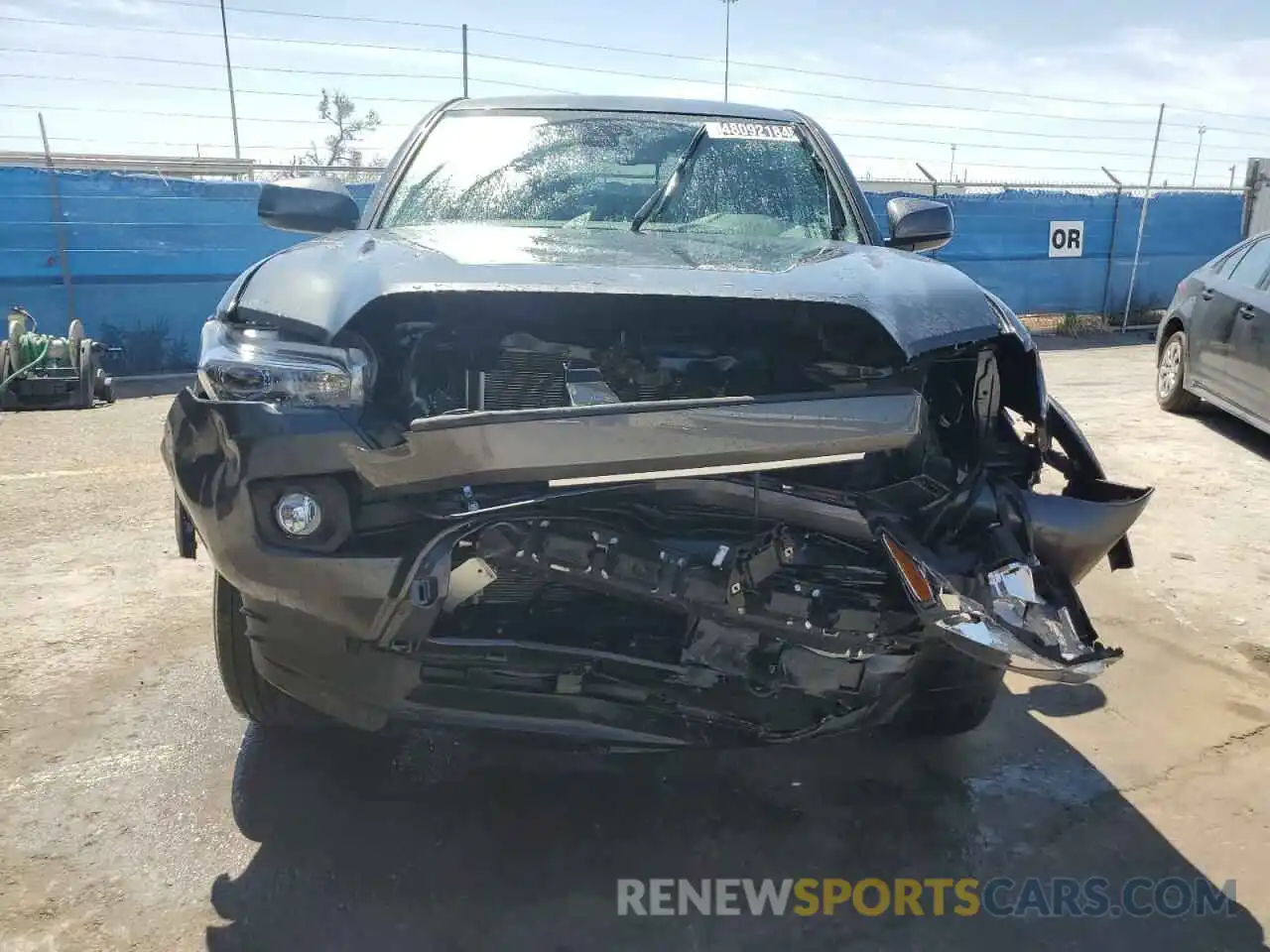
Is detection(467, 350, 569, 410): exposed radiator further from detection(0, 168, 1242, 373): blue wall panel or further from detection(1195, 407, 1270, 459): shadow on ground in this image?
detection(0, 168, 1242, 373): blue wall panel

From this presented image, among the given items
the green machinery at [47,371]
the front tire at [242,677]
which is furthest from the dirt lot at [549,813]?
the green machinery at [47,371]

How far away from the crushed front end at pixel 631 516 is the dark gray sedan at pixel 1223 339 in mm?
4863

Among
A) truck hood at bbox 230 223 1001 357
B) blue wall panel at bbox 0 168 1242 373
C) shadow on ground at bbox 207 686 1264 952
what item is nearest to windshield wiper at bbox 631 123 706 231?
truck hood at bbox 230 223 1001 357

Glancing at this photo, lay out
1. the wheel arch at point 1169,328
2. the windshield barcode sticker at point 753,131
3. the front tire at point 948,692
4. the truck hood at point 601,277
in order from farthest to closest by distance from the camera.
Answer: the wheel arch at point 1169,328 → the windshield barcode sticker at point 753,131 → the front tire at point 948,692 → the truck hood at point 601,277

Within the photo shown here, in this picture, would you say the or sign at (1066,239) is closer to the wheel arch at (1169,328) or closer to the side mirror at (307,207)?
the wheel arch at (1169,328)

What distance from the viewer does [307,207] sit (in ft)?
10.4

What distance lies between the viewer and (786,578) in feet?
6.81

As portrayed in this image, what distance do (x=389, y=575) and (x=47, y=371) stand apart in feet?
22.8

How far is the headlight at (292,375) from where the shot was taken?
191cm

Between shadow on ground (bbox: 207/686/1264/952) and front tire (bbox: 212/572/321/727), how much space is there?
0.17m

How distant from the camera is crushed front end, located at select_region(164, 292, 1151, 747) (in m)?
1.87

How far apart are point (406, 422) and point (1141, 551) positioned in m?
3.94

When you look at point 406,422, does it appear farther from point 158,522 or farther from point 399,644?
point 158,522

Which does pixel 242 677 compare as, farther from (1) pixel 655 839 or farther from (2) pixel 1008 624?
(2) pixel 1008 624
